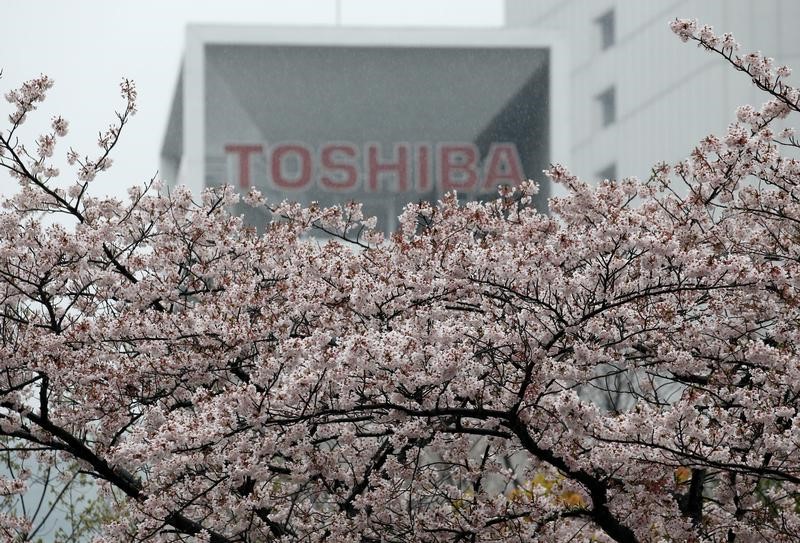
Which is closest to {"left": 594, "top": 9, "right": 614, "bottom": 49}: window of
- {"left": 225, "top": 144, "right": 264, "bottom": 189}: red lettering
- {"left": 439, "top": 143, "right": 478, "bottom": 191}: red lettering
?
{"left": 439, "top": 143, "right": 478, "bottom": 191}: red lettering

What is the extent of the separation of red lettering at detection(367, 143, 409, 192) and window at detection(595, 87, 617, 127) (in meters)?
16.6

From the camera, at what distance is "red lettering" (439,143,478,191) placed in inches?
1362

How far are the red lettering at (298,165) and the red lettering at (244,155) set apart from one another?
20.1 inches

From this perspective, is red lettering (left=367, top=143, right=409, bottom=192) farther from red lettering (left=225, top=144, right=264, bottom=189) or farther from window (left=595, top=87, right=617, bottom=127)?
window (left=595, top=87, right=617, bottom=127)

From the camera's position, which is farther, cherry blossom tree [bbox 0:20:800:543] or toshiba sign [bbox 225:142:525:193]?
toshiba sign [bbox 225:142:525:193]

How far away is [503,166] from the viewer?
3509cm

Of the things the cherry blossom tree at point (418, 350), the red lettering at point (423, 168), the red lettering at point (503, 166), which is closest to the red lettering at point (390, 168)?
the red lettering at point (423, 168)

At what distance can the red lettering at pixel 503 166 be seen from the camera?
115ft

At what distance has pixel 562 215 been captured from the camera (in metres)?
7.92

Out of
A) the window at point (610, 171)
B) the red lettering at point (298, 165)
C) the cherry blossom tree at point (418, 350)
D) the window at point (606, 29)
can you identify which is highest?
the window at point (606, 29)

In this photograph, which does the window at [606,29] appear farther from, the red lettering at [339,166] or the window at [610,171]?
the red lettering at [339,166]

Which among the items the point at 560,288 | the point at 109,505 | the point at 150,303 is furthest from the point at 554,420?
the point at 109,505

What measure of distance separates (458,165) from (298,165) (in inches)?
170

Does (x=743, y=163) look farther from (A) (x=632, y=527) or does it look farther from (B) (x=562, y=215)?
(A) (x=632, y=527)
